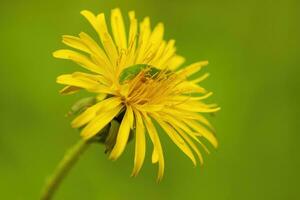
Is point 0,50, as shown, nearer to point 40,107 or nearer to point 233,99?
point 40,107

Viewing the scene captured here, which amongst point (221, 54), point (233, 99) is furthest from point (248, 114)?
point (221, 54)

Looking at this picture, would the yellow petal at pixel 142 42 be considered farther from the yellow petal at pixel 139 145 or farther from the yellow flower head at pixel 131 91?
the yellow petal at pixel 139 145

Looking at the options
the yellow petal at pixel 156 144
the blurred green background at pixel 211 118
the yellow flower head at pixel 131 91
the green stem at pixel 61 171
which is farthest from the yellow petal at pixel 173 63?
the blurred green background at pixel 211 118

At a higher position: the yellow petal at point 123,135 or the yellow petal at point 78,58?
the yellow petal at point 78,58

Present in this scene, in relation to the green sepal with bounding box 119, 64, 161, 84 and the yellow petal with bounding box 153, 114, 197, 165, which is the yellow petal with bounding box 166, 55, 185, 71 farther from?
the yellow petal with bounding box 153, 114, 197, 165

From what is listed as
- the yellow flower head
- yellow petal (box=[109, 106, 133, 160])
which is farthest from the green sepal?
yellow petal (box=[109, 106, 133, 160])

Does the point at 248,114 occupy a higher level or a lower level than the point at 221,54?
lower

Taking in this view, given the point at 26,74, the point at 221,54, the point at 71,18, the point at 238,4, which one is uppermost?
the point at 238,4
